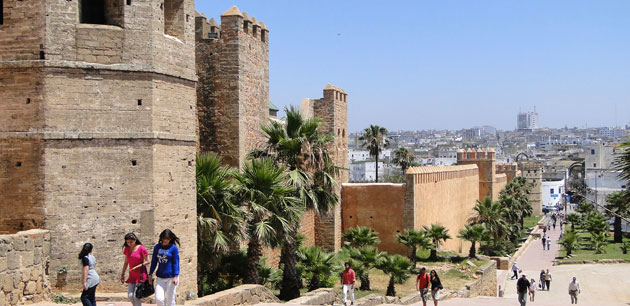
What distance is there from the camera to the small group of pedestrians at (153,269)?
850cm

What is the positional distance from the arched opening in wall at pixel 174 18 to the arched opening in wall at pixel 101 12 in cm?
127

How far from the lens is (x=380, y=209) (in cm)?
2684

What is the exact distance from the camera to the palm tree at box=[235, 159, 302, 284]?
15.3 metres

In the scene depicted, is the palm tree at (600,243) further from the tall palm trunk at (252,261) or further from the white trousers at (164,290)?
the white trousers at (164,290)

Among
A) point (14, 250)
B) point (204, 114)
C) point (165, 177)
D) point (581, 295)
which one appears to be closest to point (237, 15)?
→ point (204, 114)

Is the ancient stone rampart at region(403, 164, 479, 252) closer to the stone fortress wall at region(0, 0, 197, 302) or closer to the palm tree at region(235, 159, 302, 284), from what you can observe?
the palm tree at region(235, 159, 302, 284)

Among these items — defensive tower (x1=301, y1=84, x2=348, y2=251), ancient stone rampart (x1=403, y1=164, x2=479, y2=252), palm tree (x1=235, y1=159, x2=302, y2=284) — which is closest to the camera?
palm tree (x1=235, y1=159, x2=302, y2=284)

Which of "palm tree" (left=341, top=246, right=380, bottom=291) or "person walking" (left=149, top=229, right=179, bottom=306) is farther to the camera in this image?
"palm tree" (left=341, top=246, right=380, bottom=291)

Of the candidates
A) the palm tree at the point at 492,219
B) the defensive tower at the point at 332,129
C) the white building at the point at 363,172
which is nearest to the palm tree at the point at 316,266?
the defensive tower at the point at 332,129

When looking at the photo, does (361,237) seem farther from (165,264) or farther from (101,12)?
(165,264)

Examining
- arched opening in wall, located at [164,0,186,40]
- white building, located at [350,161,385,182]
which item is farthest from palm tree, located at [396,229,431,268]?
white building, located at [350,161,385,182]

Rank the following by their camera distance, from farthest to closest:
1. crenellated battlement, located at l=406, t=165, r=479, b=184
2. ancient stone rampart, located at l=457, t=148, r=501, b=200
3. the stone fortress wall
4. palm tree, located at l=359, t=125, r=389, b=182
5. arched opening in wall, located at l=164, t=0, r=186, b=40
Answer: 1. ancient stone rampart, located at l=457, t=148, r=501, b=200
2. palm tree, located at l=359, t=125, r=389, b=182
3. crenellated battlement, located at l=406, t=165, r=479, b=184
4. arched opening in wall, located at l=164, t=0, r=186, b=40
5. the stone fortress wall

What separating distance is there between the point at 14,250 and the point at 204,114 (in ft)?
30.6

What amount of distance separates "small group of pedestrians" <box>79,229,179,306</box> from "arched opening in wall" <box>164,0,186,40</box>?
207 inches
